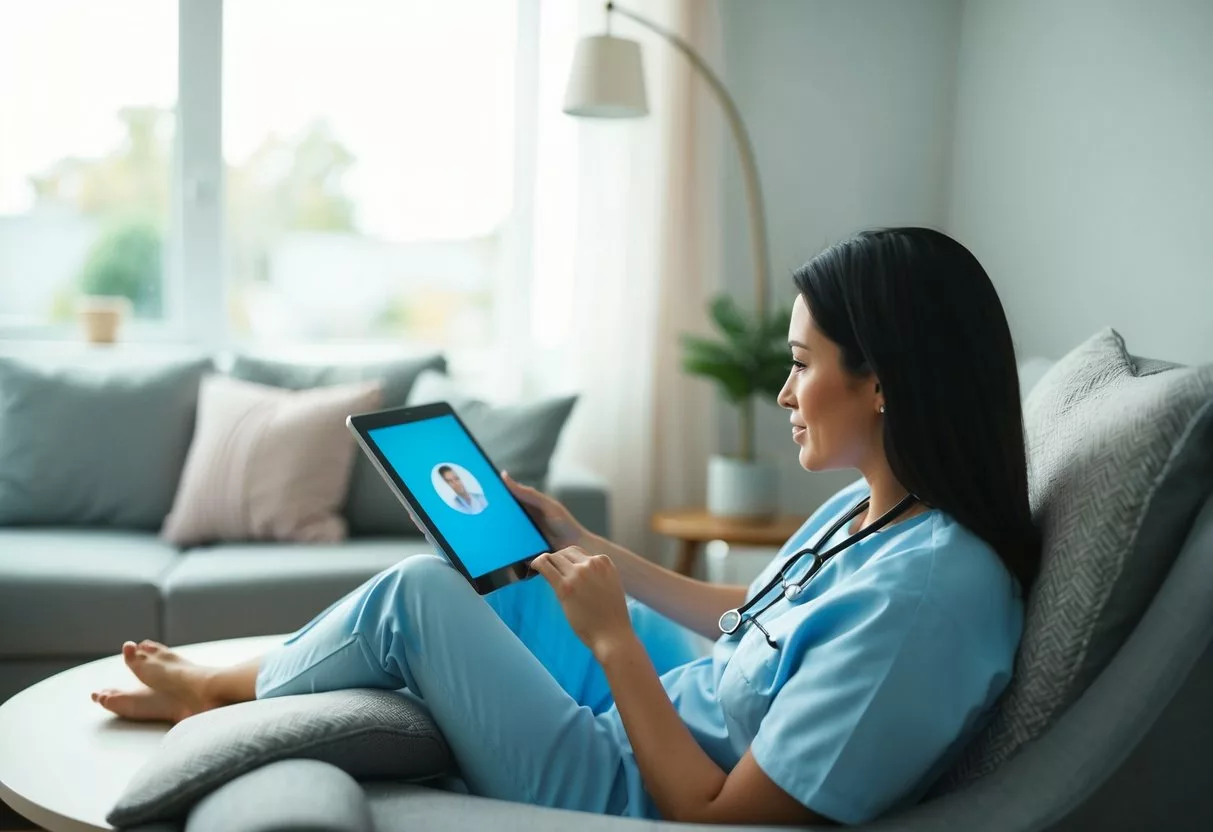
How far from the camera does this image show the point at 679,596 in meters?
1.66

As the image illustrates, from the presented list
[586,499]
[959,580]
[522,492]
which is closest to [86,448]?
[586,499]

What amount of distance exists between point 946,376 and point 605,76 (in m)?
2.05

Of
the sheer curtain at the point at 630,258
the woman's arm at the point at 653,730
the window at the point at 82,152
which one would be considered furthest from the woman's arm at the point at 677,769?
the window at the point at 82,152

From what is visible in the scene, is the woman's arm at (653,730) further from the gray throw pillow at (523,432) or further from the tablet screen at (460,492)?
the gray throw pillow at (523,432)

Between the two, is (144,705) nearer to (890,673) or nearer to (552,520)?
(552,520)

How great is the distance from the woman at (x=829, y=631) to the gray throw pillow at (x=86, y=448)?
5.43ft

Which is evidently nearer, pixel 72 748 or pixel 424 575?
pixel 424 575

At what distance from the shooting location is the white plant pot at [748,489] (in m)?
3.10

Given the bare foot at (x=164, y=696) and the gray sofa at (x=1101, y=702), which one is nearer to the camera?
the gray sofa at (x=1101, y=702)

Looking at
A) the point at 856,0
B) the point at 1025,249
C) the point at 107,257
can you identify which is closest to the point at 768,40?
the point at 856,0

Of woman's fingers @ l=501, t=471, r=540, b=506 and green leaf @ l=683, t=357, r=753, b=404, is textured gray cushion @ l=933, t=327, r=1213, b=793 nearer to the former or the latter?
woman's fingers @ l=501, t=471, r=540, b=506

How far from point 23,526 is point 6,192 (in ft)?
3.95

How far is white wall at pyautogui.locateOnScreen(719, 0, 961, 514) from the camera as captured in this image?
3.66 metres

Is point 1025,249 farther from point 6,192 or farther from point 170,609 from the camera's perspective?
point 6,192
